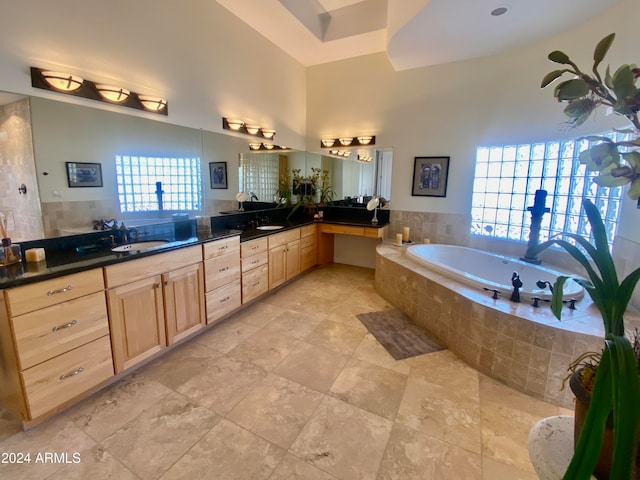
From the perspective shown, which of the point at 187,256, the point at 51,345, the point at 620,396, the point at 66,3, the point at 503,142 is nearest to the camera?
the point at 620,396

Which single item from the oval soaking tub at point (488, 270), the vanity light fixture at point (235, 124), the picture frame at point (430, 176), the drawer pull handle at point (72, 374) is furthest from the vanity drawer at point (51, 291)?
the picture frame at point (430, 176)

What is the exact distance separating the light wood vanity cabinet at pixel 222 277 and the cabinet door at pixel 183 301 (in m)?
0.09

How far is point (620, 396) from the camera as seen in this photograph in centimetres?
59

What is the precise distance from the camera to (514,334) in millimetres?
2115

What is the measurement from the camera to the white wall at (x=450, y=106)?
3180mm

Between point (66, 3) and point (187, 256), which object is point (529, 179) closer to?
point (187, 256)

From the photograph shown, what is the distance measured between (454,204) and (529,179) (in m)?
0.89

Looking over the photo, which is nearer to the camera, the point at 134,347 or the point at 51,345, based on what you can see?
the point at 51,345

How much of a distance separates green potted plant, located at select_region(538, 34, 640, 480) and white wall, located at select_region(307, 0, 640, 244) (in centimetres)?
260

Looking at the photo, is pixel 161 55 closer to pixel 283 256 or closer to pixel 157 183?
pixel 157 183

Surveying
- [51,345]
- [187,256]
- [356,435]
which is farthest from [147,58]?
[356,435]

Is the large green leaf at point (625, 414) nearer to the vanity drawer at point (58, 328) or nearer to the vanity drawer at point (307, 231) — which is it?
the vanity drawer at point (58, 328)

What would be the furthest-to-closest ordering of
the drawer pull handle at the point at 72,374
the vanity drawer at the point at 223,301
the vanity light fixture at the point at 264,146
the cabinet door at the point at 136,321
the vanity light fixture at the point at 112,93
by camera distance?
the vanity light fixture at the point at 264,146
the vanity drawer at the point at 223,301
the vanity light fixture at the point at 112,93
the cabinet door at the point at 136,321
the drawer pull handle at the point at 72,374

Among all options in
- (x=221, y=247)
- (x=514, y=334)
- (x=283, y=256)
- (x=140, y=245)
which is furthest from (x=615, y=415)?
(x=283, y=256)
